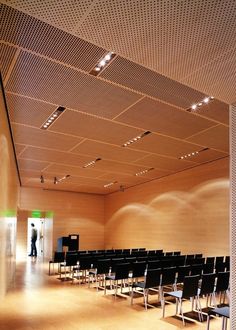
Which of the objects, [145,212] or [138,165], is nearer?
[138,165]

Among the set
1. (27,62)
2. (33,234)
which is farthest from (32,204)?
(27,62)

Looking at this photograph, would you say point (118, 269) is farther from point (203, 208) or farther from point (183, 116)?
point (203, 208)

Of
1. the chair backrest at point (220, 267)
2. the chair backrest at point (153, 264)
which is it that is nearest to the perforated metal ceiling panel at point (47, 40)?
the chair backrest at point (153, 264)

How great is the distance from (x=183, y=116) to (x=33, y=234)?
16.0 metres

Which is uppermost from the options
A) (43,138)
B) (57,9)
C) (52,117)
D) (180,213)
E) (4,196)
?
(52,117)

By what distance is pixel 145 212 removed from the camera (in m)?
17.7

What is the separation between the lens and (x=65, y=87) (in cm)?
645

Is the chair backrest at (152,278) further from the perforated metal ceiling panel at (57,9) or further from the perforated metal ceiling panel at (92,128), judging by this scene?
the perforated metal ceiling panel at (57,9)

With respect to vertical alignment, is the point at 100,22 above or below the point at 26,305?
above

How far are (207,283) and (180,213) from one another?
26.6 ft

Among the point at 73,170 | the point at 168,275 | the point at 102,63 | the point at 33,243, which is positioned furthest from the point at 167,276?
the point at 33,243

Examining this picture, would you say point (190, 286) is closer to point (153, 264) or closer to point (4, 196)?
point (153, 264)

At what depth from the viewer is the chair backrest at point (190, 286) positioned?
673cm

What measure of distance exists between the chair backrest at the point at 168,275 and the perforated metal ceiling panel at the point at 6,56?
19.6 ft
